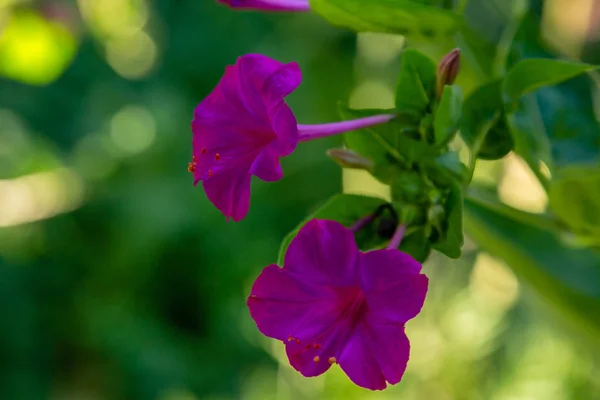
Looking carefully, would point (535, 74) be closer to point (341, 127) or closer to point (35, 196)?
point (341, 127)

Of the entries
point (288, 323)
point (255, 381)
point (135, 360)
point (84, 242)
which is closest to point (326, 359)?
point (288, 323)

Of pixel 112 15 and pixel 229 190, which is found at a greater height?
pixel 229 190

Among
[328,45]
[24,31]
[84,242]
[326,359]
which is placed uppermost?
[326,359]

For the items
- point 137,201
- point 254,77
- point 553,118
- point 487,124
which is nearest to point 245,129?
point 254,77

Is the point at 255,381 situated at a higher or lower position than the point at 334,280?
lower

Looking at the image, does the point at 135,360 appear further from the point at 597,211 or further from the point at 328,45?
the point at 597,211

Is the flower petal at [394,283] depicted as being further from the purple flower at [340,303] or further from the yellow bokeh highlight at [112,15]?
the yellow bokeh highlight at [112,15]
